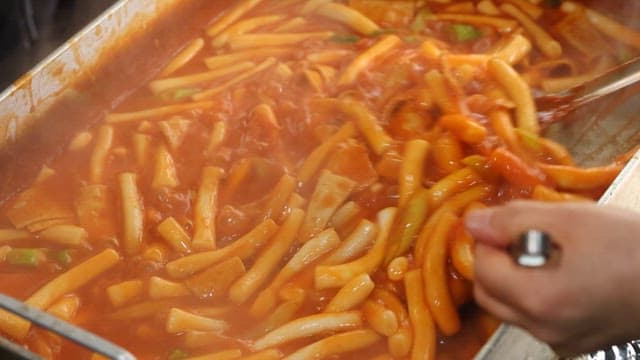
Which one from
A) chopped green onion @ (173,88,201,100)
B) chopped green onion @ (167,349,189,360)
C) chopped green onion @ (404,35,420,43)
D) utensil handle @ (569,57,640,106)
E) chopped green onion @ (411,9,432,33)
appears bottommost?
utensil handle @ (569,57,640,106)

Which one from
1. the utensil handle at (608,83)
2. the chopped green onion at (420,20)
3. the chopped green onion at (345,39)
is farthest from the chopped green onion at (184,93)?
the utensil handle at (608,83)

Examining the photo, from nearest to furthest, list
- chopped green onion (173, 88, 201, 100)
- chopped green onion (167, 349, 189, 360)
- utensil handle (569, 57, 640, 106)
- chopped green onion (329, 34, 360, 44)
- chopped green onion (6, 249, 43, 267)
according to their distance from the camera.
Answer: chopped green onion (167, 349, 189, 360) < chopped green onion (6, 249, 43, 267) < utensil handle (569, 57, 640, 106) < chopped green onion (173, 88, 201, 100) < chopped green onion (329, 34, 360, 44)

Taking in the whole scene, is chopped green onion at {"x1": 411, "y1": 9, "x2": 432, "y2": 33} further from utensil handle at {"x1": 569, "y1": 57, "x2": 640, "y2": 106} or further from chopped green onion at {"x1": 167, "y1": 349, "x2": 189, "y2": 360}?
chopped green onion at {"x1": 167, "y1": 349, "x2": 189, "y2": 360}

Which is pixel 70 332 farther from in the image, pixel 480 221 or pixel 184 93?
pixel 184 93

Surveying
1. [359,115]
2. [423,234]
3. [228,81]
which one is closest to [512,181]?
[423,234]

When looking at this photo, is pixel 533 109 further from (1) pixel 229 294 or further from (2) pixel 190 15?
(2) pixel 190 15

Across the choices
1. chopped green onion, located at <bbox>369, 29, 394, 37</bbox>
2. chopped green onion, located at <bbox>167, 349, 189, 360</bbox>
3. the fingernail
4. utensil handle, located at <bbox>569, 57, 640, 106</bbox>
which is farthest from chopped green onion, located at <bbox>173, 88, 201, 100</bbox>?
the fingernail

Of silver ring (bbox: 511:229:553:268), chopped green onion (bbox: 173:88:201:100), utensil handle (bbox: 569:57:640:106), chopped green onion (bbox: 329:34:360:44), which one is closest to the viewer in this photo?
silver ring (bbox: 511:229:553:268)
